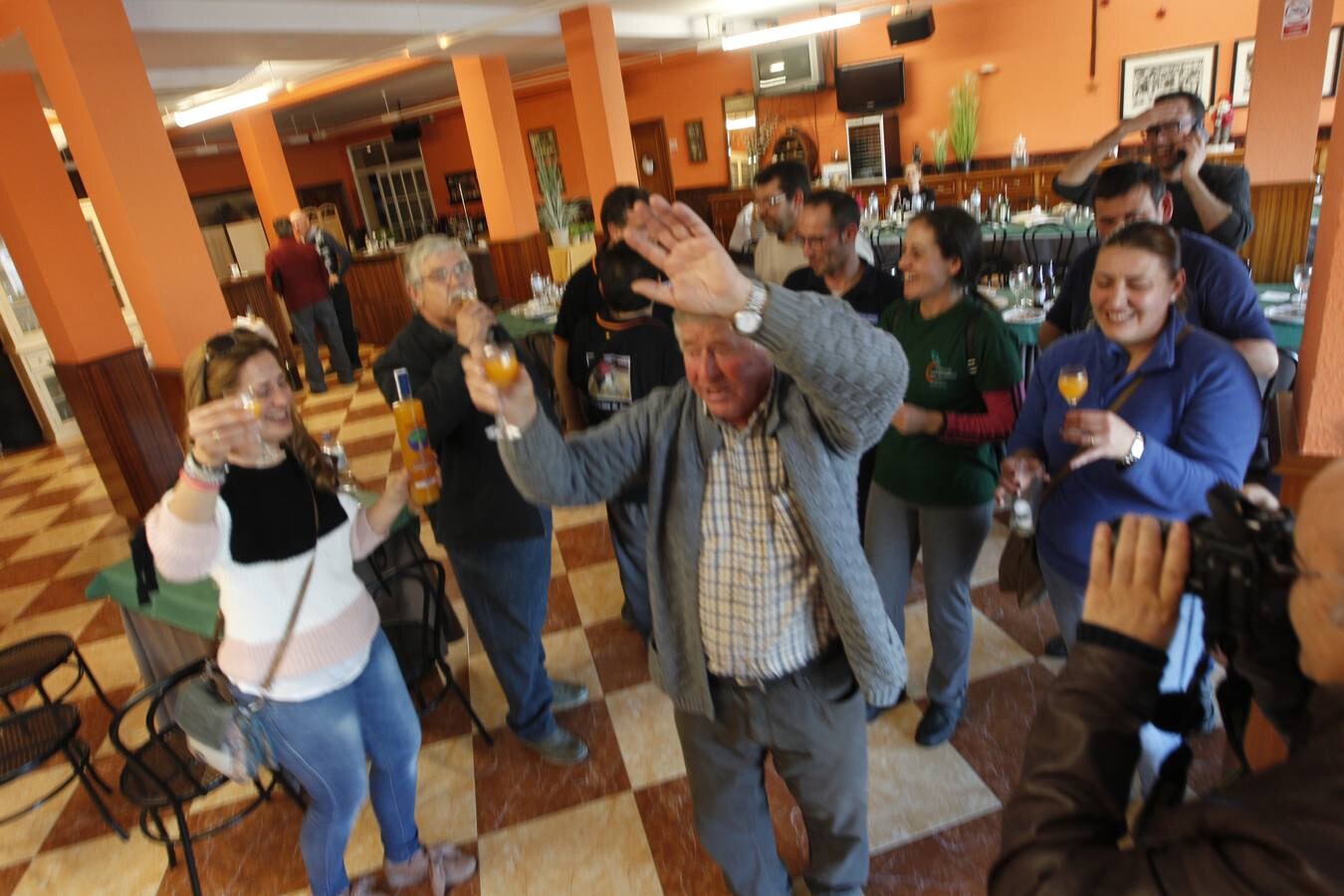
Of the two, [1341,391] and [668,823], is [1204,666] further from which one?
[668,823]

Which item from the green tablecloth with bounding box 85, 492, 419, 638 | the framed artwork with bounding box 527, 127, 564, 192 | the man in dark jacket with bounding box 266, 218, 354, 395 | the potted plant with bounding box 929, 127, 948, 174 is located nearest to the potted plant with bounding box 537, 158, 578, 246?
the man in dark jacket with bounding box 266, 218, 354, 395

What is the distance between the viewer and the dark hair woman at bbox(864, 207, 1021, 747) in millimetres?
1800

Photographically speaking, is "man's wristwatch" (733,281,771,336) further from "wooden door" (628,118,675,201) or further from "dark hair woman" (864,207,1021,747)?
"wooden door" (628,118,675,201)

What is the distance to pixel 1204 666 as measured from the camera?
2.98 feet

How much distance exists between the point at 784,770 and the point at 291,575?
3.45 ft

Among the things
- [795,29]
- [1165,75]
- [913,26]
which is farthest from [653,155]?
[1165,75]

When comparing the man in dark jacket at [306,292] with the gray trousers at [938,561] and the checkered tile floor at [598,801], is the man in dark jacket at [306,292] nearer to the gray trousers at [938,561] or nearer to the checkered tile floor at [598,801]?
the checkered tile floor at [598,801]

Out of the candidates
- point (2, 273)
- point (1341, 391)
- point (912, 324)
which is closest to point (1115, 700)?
point (1341, 391)

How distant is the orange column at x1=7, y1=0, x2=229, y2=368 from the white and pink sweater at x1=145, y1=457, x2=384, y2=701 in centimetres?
299

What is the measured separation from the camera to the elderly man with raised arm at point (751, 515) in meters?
1.01

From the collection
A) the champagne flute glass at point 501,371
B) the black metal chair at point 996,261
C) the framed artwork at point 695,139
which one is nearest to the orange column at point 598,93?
the black metal chair at point 996,261

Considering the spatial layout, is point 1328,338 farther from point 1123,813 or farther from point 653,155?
point 653,155

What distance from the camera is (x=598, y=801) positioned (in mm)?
2111

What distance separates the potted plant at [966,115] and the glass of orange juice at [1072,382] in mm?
8172
